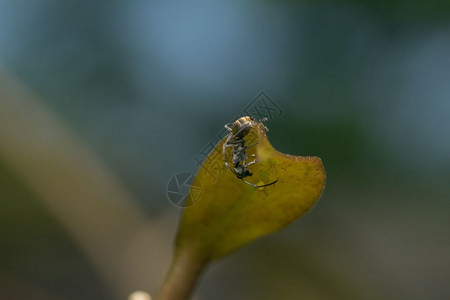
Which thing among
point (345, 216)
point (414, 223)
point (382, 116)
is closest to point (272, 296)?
point (345, 216)

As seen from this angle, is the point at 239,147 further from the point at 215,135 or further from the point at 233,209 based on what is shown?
the point at 215,135

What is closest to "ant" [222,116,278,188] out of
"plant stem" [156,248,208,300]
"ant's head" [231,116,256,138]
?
"ant's head" [231,116,256,138]

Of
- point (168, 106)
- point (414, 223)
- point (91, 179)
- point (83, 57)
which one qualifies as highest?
point (83, 57)

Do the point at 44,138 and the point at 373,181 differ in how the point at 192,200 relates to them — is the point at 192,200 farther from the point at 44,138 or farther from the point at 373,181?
the point at 373,181

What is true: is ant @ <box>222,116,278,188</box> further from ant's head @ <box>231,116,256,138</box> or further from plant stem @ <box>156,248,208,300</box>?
plant stem @ <box>156,248,208,300</box>

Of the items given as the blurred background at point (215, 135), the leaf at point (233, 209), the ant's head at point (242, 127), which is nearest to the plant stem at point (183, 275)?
the leaf at point (233, 209)

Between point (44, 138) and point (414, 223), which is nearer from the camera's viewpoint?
point (44, 138)

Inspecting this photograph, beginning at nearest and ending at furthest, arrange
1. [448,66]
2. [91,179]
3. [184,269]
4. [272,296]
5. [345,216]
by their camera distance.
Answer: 1. [184,269]
2. [272,296]
3. [91,179]
4. [345,216]
5. [448,66]
